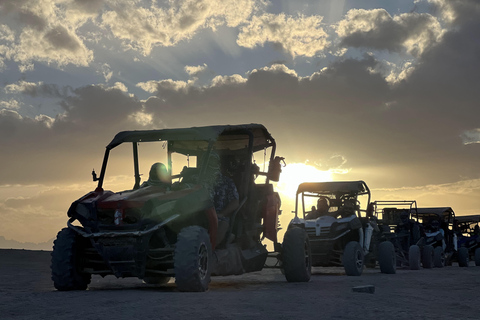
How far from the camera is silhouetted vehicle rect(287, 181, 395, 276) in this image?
16.4 m

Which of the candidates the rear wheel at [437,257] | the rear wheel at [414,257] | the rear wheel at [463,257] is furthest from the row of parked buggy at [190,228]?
the rear wheel at [463,257]

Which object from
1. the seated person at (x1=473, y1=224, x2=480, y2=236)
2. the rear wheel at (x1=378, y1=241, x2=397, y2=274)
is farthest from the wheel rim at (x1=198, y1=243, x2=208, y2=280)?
the seated person at (x1=473, y1=224, x2=480, y2=236)

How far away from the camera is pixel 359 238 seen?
1744cm

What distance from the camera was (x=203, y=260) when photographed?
9.48 m

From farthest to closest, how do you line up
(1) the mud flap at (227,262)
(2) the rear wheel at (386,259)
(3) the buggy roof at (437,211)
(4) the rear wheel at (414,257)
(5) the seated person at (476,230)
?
(5) the seated person at (476,230)
(3) the buggy roof at (437,211)
(4) the rear wheel at (414,257)
(2) the rear wheel at (386,259)
(1) the mud flap at (227,262)

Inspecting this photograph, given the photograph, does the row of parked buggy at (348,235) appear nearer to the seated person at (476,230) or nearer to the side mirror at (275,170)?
the side mirror at (275,170)

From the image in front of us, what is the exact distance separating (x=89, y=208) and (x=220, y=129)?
2578mm

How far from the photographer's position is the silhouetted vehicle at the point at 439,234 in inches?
959

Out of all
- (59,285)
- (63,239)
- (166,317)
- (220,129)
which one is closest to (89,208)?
(63,239)

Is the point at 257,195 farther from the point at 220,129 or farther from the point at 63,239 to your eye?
the point at 63,239

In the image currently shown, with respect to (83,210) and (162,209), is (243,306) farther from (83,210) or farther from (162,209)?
(83,210)

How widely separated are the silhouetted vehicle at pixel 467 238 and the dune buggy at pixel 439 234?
1.33 ft

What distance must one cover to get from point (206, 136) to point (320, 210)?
8.14 m

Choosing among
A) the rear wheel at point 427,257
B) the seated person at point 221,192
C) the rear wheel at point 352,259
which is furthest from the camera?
the rear wheel at point 427,257
